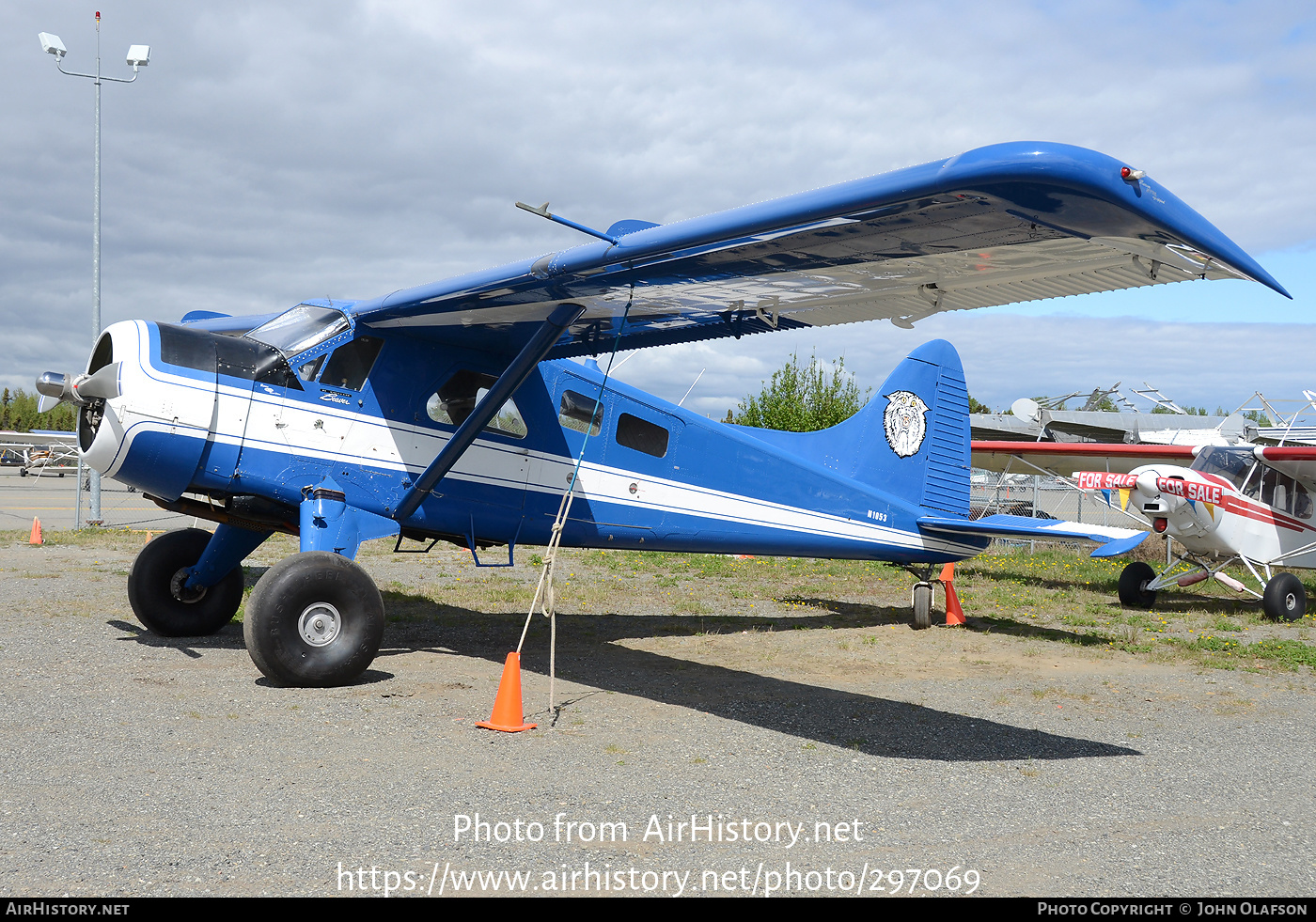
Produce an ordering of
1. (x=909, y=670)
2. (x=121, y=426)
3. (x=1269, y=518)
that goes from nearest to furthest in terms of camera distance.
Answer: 1. (x=121, y=426)
2. (x=909, y=670)
3. (x=1269, y=518)

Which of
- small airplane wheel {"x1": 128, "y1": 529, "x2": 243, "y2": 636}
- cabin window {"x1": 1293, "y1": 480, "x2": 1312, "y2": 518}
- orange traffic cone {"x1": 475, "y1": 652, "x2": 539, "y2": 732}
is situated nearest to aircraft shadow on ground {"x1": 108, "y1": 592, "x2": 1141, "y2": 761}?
small airplane wheel {"x1": 128, "y1": 529, "x2": 243, "y2": 636}

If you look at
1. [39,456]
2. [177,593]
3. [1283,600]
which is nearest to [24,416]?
[39,456]

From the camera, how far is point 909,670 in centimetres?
797

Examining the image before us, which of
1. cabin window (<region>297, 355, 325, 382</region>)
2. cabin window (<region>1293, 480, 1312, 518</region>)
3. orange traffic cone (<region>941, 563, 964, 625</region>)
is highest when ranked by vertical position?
cabin window (<region>297, 355, 325, 382</region>)

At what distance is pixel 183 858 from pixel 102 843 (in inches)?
15.1

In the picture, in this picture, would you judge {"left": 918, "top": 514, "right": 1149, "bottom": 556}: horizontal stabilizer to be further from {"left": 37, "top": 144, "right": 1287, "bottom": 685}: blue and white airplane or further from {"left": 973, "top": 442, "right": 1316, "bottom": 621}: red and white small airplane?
{"left": 973, "top": 442, "right": 1316, "bottom": 621}: red and white small airplane

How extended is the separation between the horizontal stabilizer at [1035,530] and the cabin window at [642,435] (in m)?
3.54

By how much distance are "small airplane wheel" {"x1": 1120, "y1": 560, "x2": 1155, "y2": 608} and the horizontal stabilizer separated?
3.84 m

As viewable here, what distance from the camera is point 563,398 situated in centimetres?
826

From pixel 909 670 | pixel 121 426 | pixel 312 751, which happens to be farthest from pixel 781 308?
pixel 121 426

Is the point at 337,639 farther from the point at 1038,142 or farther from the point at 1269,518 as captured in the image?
the point at 1269,518

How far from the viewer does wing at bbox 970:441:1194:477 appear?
51.6 feet

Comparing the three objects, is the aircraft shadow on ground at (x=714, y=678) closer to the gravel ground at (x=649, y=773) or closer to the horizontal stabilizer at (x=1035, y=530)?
the gravel ground at (x=649, y=773)

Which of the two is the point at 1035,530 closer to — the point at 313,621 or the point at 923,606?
the point at 923,606
